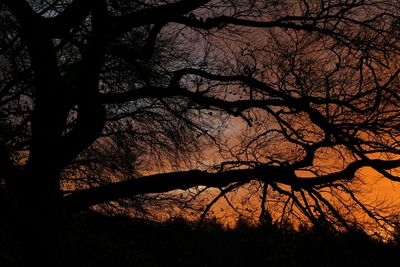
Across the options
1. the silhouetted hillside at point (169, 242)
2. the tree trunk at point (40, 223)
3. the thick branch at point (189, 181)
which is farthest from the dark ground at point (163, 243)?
the thick branch at point (189, 181)

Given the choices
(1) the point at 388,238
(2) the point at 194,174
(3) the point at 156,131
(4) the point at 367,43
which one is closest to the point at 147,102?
(3) the point at 156,131

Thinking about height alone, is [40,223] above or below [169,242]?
below

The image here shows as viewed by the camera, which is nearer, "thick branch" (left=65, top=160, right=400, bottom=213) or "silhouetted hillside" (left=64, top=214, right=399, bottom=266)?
"thick branch" (left=65, top=160, right=400, bottom=213)

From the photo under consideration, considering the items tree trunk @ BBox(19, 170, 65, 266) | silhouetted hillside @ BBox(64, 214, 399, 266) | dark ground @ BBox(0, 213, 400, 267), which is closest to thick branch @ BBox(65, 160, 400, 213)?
tree trunk @ BBox(19, 170, 65, 266)

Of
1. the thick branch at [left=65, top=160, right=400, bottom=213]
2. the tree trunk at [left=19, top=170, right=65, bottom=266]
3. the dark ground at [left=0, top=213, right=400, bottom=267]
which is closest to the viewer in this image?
the tree trunk at [left=19, top=170, right=65, bottom=266]

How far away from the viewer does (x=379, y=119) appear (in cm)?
683

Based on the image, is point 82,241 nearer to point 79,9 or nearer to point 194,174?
point 194,174

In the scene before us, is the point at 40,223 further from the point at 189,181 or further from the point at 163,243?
the point at 163,243

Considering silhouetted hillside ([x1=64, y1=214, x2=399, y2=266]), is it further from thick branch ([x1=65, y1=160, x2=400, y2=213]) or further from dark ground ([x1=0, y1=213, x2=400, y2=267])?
thick branch ([x1=65, y1=160, x2=400, y2=213])

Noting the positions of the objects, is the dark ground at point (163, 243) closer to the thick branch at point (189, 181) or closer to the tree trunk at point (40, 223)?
the tree trunk at point (40, 223)

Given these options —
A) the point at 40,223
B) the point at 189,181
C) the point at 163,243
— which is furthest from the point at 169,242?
the point at 40,223

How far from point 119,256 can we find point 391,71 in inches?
313

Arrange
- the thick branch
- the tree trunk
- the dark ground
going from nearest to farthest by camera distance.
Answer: the tree trunk → the thick branch → the dark ground

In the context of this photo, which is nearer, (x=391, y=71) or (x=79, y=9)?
(x=79, y=9)
